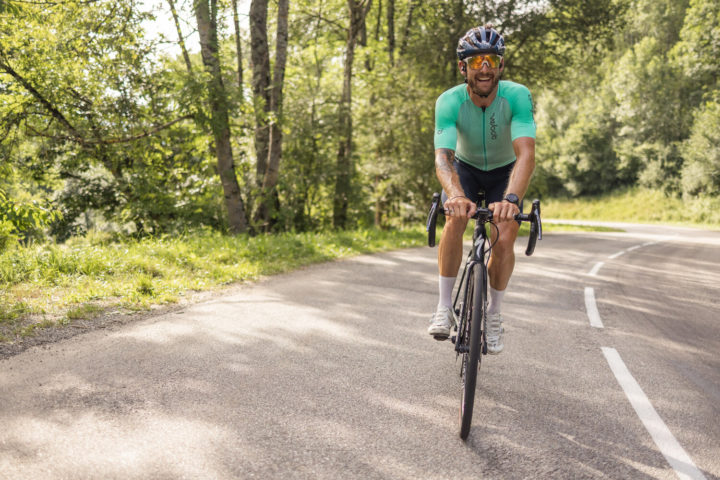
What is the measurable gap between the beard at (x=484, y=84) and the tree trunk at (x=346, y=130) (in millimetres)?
11970

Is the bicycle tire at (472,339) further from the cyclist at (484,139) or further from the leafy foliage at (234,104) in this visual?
the leafy foliage at (234,104)

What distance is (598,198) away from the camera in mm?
45344

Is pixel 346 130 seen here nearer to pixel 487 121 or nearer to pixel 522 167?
pixel 487 121

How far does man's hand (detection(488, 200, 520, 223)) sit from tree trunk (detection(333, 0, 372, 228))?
12713 mm

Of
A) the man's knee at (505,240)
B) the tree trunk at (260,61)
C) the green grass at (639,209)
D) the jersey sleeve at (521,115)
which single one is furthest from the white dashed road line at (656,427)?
the green grass at (639,209)

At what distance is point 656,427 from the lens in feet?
10.2

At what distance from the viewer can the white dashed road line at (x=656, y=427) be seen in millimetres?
2643

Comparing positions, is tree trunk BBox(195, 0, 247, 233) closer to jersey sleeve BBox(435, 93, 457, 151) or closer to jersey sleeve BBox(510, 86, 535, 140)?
jersey sleeve BBox(435, 93, 457, 151)

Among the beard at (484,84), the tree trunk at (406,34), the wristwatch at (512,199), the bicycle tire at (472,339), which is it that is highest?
the tree trunk at (406,34)

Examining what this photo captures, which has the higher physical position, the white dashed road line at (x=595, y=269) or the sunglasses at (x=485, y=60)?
the sunglasses at (x=485, y=60)

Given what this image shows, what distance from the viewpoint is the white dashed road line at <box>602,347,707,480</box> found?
8.67 ft

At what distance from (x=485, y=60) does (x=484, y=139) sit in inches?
21.3

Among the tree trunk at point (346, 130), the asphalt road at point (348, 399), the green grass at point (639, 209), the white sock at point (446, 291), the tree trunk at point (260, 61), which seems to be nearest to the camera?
the asphalt road at point (348, 399)

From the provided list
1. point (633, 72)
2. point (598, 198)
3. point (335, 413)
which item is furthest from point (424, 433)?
point (598, 198)
